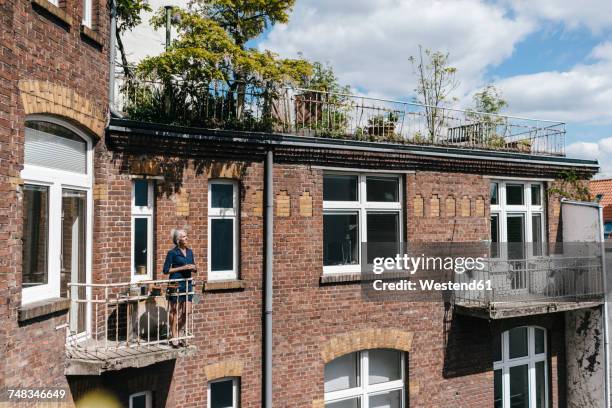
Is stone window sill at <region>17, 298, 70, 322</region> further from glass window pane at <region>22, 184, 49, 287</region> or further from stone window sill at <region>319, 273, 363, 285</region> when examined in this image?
stone window sill at <region>319, 273, 363, 285</region>

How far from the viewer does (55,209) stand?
730 centimetres

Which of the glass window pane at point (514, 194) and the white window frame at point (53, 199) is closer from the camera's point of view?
the white window frame at point (53, 199)

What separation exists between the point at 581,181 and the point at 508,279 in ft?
12.0

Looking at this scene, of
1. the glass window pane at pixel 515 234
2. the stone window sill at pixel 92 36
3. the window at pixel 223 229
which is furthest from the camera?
the glass window pane at pixel 515 234

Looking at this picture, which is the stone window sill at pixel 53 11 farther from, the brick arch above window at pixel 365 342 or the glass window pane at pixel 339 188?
the brick arch above window at pixel 365 342

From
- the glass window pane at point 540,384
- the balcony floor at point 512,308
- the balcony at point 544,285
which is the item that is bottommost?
the glass window pane at point 540,384

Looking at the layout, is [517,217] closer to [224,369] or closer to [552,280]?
[552,280]

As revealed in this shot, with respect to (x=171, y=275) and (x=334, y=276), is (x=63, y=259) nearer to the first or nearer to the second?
(x=171, y=275)

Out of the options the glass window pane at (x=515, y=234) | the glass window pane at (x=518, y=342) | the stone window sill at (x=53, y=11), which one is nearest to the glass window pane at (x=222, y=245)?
the stone window sill at (x=53, y=11)

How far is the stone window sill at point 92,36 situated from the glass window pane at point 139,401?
211 inches

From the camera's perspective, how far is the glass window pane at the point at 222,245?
381 inches

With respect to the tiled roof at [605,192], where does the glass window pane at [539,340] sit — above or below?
below

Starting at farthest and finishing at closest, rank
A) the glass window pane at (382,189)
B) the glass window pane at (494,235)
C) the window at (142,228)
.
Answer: the glass window pane at (494,235), the glass window pane at (382,189), the window at (142,228)

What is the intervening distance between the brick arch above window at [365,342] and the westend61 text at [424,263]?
1209 millimetres
